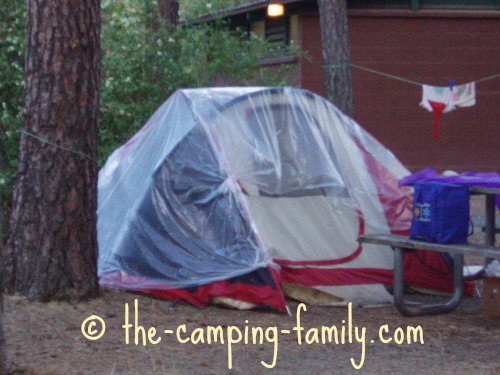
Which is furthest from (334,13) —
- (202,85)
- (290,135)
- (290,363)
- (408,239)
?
(290,363)

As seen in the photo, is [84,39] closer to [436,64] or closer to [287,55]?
[287,55]

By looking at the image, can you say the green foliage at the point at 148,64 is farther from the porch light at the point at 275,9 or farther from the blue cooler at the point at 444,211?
the blue cooler at the point at 444,211

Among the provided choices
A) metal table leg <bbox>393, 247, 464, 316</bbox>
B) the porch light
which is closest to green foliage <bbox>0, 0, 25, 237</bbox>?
metal table leg <bbox>393, 247, 464, 316</bbox>

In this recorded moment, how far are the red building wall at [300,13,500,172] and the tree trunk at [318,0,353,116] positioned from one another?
18.3 feet

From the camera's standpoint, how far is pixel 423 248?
7715mm

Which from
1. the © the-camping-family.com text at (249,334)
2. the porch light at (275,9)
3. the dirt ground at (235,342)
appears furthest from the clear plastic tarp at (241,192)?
the porch light at (275,9)

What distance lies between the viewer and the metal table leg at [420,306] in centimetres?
784

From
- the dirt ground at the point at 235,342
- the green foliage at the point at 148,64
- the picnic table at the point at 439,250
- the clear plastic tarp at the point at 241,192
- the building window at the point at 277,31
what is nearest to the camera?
the dirt ground at the point at 235,342

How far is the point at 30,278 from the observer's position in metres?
7.28

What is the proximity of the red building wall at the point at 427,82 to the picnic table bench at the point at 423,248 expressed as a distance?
10.9 meters

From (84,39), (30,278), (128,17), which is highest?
(128,17)

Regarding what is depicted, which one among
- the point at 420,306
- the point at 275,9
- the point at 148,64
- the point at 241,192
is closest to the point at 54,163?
the point at 241,192

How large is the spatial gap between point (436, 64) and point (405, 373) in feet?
45.7

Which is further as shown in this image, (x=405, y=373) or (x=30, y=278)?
(x=30, y=278)
